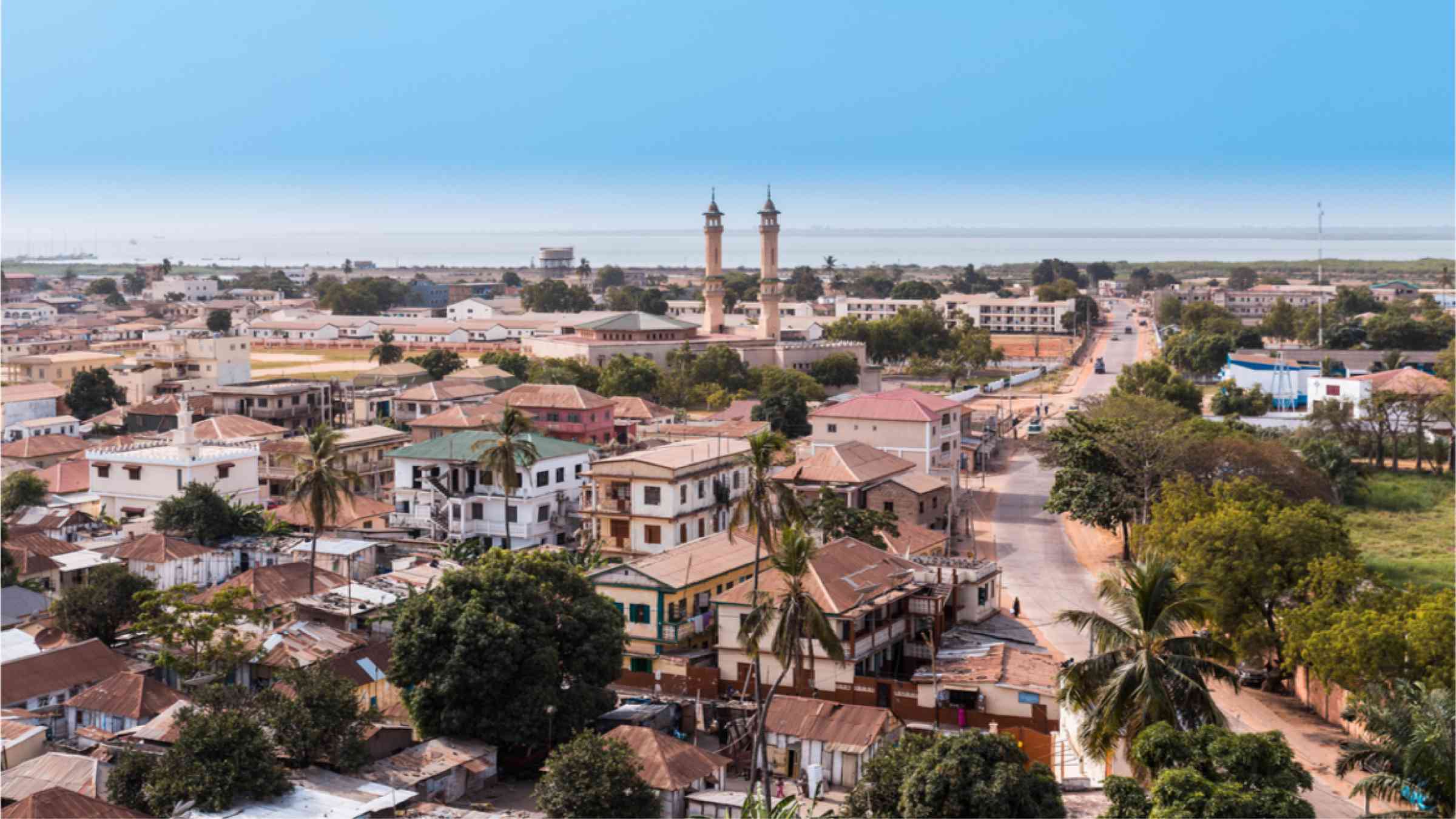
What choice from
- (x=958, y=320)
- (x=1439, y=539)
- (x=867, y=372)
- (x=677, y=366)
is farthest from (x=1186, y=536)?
(x=958, y=320)

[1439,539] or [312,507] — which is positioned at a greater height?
[312,507]

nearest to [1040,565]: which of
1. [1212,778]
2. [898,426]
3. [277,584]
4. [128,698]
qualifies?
[898,426]

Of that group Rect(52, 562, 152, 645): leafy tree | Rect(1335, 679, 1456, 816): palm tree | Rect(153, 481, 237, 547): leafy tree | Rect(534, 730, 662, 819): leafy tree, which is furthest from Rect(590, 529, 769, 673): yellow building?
Rect(1335, 679, 1456, 816): palm tree

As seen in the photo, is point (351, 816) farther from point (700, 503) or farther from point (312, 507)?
point (700, 503)

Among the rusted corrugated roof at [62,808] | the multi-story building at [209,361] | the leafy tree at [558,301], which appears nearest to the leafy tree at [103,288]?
the leafy tree at [558,301]

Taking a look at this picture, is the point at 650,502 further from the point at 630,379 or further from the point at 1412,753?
the point at 630,379

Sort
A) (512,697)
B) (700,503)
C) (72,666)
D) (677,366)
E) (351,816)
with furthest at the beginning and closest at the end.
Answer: (677,366), (700,503), (72,666), (512,697), (351,816)
